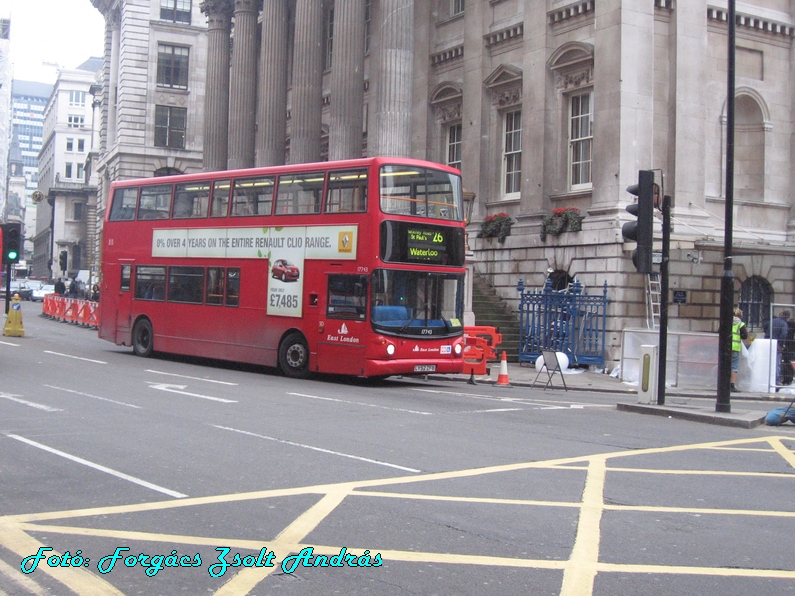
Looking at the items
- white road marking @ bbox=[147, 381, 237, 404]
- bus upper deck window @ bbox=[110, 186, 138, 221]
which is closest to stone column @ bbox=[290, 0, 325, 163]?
bus upper deck window @ bbox=[110, 186, 138, 221]

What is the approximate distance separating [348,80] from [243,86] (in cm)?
928

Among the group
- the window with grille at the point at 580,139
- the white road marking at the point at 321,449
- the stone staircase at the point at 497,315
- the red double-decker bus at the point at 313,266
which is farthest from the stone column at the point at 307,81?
the white road marking at the point at 321,449

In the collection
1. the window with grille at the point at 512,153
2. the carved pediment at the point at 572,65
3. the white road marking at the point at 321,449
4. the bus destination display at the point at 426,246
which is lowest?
the white road marking at the point at 321,449

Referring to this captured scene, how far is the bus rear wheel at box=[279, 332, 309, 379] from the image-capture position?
63.5 feet

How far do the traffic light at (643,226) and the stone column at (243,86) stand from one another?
2616 centimetres

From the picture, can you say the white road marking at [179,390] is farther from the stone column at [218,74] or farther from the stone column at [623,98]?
the stone column at [218,74]

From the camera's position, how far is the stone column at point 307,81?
33.9m

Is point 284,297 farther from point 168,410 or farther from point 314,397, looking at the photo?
point 168,410

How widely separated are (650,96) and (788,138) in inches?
235

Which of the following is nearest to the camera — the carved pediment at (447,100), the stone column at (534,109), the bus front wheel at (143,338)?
the bus front wheel at (143,338)

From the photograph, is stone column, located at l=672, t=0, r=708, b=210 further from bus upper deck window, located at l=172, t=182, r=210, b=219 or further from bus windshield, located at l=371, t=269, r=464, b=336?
bus upper deck window, located at l=172, t=182, r=210, b=219

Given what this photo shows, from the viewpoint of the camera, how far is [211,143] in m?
41.9

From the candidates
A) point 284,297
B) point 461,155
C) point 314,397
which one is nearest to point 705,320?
point 461,155

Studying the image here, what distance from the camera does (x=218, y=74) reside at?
42719 millimetres
